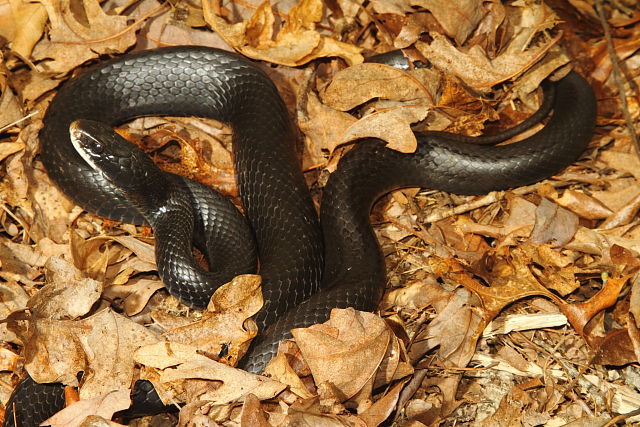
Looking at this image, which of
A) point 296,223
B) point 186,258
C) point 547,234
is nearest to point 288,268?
point 296,223

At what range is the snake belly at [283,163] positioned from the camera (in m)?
6.12

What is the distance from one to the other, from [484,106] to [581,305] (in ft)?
8.08

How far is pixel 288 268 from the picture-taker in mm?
6062

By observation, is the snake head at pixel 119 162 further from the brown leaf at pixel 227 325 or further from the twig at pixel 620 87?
the twig at pixel 620 87

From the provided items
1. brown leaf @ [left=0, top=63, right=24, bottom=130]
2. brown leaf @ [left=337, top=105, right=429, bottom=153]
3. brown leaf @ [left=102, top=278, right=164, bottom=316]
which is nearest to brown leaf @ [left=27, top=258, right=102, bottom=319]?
brown leaf @ [left=102, top=278, right=164, bottom=316]

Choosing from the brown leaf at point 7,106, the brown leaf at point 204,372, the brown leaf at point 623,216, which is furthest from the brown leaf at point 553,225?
the brown leaf at point 7,106

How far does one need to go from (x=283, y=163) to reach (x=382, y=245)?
1319 mm

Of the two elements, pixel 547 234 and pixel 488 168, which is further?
pixel 488 168

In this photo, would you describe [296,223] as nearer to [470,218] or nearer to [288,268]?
[288,268]

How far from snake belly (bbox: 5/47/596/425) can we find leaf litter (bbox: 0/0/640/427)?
9.0 inches

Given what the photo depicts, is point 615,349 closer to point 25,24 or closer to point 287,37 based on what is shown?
point 287,37

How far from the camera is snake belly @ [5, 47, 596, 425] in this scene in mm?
6117

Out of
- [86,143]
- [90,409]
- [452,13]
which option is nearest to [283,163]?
[86,143]

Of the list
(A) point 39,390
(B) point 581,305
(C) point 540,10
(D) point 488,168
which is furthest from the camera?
(C) point 540,10
